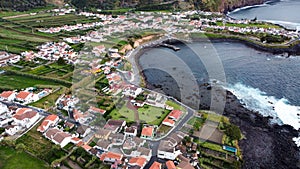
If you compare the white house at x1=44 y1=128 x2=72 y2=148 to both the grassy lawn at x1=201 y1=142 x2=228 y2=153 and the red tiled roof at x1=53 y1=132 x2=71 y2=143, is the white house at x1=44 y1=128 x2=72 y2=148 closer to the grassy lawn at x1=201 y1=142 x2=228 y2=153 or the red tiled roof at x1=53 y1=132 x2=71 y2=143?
the red tiled roof at x1=53 y1=132 x2=71 y2=143

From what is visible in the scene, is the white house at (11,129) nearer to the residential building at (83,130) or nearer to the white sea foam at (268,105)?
the residential building at (83,130)

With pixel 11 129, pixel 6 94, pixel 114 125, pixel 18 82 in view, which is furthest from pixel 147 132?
pixel 18 82

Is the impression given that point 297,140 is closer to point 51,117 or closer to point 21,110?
point 51,117

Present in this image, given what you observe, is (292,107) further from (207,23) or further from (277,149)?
(207,23)

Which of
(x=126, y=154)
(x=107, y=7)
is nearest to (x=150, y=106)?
(x=126, y=154)

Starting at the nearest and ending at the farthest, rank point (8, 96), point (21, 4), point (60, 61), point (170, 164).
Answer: point (170, 164) < point (8, 96) < point (60, 61) < point (21, 4)

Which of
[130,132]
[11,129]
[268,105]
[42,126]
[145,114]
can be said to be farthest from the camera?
[268,105]

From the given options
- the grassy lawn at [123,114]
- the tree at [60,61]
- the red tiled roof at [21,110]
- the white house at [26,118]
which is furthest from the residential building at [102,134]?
the tree at [60,61]
